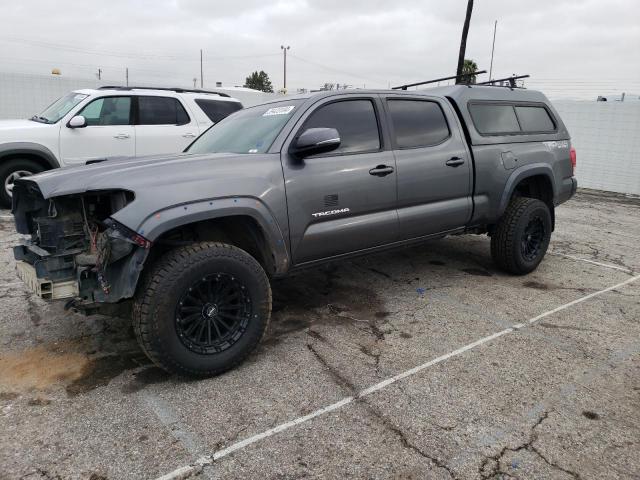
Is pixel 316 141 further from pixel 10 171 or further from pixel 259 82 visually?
pixel 259 82

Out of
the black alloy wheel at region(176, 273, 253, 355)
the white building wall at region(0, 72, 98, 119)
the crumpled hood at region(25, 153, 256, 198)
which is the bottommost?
the black alloy wheel at region(176, 273, 253, 355)

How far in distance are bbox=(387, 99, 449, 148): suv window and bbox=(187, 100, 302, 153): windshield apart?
2.96 ft

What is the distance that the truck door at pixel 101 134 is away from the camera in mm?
7453

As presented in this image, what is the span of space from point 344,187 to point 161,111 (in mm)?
5639

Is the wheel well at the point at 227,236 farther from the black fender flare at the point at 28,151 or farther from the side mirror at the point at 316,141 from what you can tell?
the black fender flare at the point at 28,151

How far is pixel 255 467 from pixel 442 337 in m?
1.90

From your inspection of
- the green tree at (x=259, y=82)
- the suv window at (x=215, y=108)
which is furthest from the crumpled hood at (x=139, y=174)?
the green tree at (x=259, y=82)

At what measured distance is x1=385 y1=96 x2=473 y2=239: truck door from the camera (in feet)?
13.3

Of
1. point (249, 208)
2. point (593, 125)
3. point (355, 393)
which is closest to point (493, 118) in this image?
point (249, 208)

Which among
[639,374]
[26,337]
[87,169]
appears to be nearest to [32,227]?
[87,169]

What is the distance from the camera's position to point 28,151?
23.6 feet

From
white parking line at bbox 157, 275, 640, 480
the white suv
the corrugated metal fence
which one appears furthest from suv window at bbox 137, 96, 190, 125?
the corrugated metal fence

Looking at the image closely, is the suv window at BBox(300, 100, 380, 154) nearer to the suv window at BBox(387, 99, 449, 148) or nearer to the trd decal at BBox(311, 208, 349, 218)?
the suv window at BBox(387, 99, 449, 148)

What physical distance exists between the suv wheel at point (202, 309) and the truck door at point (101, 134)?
5399mm
